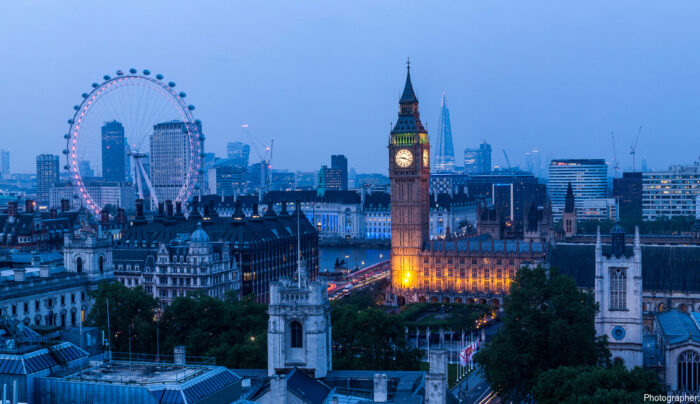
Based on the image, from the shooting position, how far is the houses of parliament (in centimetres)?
11844

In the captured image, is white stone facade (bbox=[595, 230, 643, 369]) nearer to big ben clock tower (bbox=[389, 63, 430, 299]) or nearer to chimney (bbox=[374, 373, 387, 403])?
chimney (bbox=[374, 373, 387, 403])

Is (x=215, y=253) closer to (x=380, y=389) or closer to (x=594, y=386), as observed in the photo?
(x=594, y=386)

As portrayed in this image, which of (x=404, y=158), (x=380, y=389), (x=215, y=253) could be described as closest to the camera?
(x=380, y=389)

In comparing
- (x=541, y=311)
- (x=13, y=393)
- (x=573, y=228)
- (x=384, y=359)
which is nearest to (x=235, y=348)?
(x=384, y=359)

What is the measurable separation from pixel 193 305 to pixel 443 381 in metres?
33.6

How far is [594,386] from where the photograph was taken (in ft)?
150

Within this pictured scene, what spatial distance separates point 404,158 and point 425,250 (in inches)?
552

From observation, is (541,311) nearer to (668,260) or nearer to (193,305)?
(193,305)

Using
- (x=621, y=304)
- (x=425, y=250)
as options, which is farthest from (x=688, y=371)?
(x=425, y=250)

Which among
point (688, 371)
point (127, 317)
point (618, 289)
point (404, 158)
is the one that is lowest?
point (688, 371)

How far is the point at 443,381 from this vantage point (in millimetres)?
39812

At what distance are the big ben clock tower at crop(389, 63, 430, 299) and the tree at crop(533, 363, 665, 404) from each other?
75.3m

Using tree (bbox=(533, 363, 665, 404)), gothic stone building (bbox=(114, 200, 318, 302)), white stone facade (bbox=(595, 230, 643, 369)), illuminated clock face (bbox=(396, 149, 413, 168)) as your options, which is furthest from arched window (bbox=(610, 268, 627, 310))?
illuminated clock face (bbox=(396, 149, 413, 168))

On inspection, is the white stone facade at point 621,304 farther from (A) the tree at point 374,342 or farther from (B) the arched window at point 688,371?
(A) the tree at point 374,342
